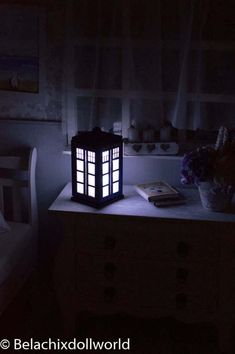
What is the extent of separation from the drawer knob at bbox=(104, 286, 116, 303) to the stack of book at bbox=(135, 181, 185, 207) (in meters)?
0.56

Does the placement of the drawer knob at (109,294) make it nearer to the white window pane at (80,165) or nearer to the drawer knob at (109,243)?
the drawer knob at (109,243)

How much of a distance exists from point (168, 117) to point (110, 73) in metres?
0.45

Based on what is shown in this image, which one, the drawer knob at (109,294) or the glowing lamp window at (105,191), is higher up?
the glowing lamp window at (105,191)

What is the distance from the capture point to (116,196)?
3176 millimetres

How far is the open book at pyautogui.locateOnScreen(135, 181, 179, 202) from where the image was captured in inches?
123

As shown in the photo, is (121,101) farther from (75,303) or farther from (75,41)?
(75,303)

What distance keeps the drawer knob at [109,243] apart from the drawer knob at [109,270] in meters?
0.11

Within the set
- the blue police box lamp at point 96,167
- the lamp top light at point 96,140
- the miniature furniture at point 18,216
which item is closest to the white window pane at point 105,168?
the blue police box lamp at point 96,167

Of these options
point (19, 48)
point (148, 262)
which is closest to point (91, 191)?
point (148, 262)

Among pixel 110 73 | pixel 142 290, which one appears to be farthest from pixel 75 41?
pixel 142 290

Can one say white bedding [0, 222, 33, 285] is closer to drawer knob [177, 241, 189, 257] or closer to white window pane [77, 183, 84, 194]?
white window pane [77, 183, 84, 194]

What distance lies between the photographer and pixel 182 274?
121 inches

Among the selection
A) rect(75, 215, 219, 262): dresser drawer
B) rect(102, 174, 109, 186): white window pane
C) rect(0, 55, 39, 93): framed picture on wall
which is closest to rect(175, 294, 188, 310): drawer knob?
rect(75, 215, 219, 262): dresser drawer

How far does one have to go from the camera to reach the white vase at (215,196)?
300 centimetres
